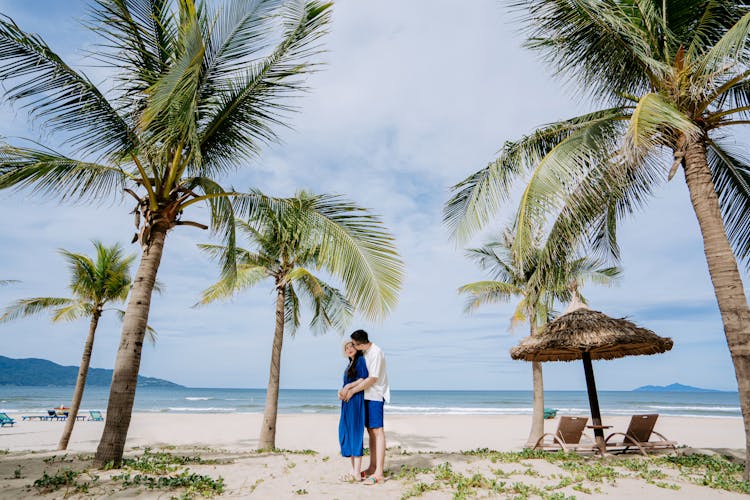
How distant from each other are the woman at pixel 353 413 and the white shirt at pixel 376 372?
9cm

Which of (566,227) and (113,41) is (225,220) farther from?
(566,227)

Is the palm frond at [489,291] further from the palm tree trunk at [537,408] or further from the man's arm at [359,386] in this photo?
the man's arm at [359,386]

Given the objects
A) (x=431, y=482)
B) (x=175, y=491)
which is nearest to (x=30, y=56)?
(x=175, y=491)

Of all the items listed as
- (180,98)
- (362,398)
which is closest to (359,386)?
(362,398)

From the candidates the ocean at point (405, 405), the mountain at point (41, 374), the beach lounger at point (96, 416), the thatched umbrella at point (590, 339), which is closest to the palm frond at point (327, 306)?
the thatched umbrella at point (590, 339)

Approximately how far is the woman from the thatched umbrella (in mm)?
4974

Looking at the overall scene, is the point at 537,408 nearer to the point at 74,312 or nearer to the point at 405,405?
the point at 74,312

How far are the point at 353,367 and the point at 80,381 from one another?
408 inches

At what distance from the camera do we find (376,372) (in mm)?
4992

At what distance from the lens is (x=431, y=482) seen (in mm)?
5141

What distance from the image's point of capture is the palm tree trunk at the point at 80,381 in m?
11.5

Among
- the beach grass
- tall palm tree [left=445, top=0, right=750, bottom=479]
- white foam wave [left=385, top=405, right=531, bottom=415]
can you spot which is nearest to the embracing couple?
the beach grass

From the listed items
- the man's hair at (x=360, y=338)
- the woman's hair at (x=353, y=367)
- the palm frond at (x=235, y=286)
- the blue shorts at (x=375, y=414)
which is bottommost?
the blue shorts at (x=375, y=414)

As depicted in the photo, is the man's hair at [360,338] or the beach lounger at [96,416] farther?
the beach lounger at [96,416]
